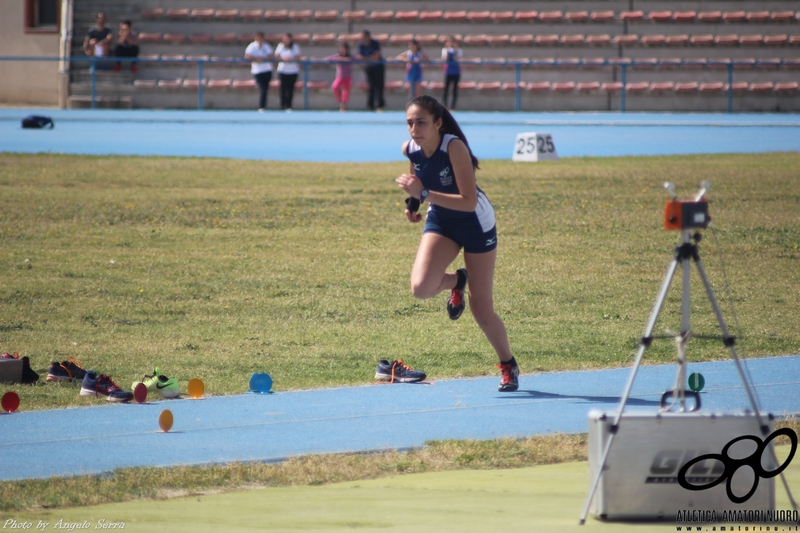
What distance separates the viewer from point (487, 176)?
782 inches

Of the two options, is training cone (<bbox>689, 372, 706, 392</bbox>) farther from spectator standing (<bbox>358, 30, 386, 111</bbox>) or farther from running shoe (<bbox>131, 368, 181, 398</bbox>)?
spectator standing (<bbox>358, 30, 386, 111</bbox>)

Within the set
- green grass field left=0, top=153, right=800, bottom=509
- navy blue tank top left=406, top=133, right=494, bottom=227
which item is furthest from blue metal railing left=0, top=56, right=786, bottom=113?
navy blue tank top left=406, top=133, right=494, bottom=227

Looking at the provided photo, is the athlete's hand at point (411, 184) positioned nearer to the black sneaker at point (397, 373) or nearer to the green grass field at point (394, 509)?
the black sneaker at point (397, 373)

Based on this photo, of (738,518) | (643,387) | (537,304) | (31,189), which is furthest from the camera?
(31,189)

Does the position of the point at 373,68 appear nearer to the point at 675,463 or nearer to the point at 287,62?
the point at 287,62

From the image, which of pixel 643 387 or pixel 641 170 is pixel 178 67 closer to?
pixel 641 170

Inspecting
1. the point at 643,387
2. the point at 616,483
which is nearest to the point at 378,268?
the point at 643,387

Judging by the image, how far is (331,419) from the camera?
6516 millimetres

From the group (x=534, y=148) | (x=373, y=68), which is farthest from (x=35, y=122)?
(x=534, y=148)

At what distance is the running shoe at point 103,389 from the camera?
687cm

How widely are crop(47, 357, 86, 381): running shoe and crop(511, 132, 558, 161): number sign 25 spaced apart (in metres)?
16.1

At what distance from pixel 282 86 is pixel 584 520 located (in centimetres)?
2967

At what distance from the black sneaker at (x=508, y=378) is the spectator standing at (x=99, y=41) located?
2906 centimetres

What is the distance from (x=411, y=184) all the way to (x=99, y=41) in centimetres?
2941
